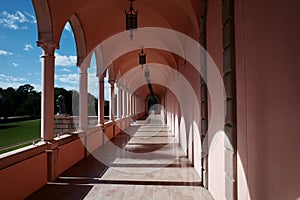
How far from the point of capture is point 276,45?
207cm

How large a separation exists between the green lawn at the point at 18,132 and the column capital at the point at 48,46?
1669mm

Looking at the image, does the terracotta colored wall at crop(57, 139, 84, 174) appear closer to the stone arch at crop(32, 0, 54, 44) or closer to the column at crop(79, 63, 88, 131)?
the column at crop(79, 63, 88, 131)

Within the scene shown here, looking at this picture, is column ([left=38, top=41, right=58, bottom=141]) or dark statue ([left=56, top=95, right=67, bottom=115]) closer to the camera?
column ([left=38, top=41, right=58, bottom=141])

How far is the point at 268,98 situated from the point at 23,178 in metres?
4.35

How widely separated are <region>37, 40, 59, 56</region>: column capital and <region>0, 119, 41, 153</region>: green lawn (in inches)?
65.7

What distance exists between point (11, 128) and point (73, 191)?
5.62 ft

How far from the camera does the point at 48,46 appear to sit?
19.1 feet

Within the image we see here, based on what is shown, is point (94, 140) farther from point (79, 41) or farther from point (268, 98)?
point (268, 98)

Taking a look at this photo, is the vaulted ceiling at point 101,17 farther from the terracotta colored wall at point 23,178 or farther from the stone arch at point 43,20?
the terracotta colored wall at point 23,178

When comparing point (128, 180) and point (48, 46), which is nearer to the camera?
point (128, 180)

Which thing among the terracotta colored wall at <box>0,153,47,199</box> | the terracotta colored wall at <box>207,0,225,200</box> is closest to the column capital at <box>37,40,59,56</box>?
the terracotta colored wall at <box>0,153,47,199</box>

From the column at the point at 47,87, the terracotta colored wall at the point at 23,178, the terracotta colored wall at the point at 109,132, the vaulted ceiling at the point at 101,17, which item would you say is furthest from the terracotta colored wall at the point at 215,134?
the terracotta colored wall at the point at 109,132

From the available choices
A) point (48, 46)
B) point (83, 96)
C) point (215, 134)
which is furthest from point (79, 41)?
point (215, 134)

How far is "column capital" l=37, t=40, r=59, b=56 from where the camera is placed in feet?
19.0
